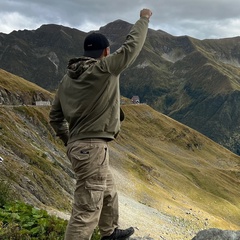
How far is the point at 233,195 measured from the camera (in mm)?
96438

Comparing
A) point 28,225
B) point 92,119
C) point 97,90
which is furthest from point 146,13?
point 28,225

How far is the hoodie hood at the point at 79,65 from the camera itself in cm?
741

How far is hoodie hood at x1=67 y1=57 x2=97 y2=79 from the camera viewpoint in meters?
7.41

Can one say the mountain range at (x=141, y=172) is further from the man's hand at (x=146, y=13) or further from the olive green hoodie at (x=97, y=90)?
the man's hand at (x=146, y=13)

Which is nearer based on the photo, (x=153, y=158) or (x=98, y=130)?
(x=98, y=130)

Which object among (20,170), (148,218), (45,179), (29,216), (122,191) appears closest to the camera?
(29,216)

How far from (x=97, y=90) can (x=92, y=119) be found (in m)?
0.57

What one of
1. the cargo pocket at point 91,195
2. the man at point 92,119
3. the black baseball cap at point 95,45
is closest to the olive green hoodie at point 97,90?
the man at point 92,119

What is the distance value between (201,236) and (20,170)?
68.4ft

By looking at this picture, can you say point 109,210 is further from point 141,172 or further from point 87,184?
point 141,172

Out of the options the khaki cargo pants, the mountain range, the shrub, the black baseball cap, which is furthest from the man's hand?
the mountain range

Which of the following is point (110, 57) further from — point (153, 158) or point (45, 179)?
point (153, 158)

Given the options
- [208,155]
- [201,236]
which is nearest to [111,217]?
[201,236]

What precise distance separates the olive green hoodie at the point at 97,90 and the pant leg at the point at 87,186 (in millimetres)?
288
